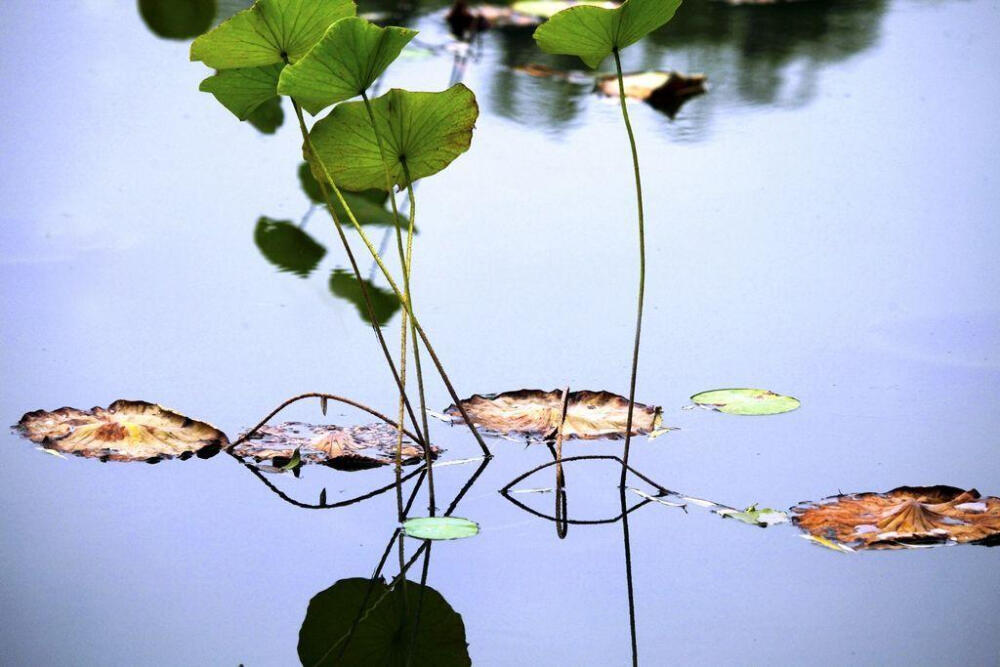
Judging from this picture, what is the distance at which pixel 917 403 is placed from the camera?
4.91 feet

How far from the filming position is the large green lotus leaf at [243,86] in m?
1.37

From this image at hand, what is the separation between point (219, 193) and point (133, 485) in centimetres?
97

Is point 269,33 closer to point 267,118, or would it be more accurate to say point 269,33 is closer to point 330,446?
point 330,446

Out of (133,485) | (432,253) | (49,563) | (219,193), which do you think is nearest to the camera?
(49,563)

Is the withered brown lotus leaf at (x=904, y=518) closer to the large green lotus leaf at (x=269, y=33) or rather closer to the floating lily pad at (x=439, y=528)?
the floating lily pad at (x=439, y=528)

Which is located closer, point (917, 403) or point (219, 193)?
point (917, 403)

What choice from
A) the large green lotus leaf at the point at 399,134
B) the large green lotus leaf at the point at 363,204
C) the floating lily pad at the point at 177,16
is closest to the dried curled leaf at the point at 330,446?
the large green lotus leaf at the point at 399,134

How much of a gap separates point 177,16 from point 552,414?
206cm

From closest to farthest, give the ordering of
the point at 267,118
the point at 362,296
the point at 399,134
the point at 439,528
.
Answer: the point at 439,528 → the point at 399,134 → the point at 362,296 → the point at 267,118

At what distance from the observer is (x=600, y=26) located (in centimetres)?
126

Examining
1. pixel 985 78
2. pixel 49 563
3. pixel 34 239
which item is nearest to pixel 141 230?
pixel 34 239

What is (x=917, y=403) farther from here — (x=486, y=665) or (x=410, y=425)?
(x=486, y=665)

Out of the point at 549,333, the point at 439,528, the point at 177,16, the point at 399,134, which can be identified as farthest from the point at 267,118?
the point at 439,528

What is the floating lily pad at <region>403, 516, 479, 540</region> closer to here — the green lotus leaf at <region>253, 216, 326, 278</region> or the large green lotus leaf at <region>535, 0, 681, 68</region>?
the large green lotus leaf at <region>535, 0, 681, 68</region>
